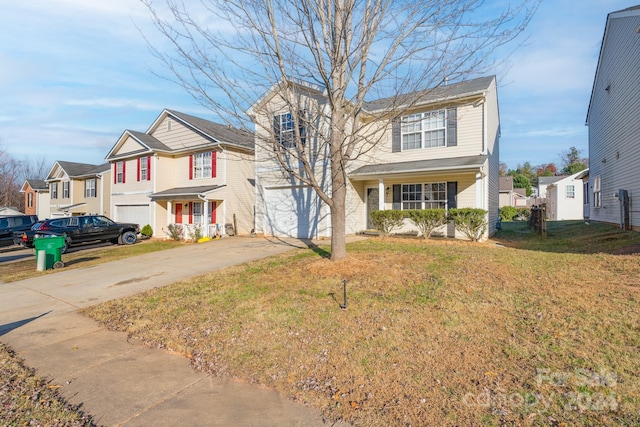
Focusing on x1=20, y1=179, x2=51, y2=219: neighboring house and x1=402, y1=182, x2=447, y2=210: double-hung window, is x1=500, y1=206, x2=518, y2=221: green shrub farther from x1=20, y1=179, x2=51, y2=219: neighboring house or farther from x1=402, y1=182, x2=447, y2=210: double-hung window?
x1=20, y1=179, x2=51, y2=219: neighboring house

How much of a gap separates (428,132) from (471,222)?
4.29 meters

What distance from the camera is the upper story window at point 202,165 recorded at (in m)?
17.9

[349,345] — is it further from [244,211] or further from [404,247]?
[244,211]

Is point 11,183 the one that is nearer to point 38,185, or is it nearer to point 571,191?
point 38,185

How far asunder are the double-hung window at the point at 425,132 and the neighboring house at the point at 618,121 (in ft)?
19.5

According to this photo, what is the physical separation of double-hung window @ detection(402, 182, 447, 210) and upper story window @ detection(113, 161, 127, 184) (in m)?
18.2

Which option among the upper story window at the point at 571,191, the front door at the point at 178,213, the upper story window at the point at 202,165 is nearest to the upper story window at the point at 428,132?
the upper story window at the point at 202,165

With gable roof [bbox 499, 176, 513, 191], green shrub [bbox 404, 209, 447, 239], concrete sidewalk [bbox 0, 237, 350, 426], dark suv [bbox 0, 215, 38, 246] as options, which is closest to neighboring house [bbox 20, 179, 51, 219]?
dark suv [bbox 0, 215, 38, 246]

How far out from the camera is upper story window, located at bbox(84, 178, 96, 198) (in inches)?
1042

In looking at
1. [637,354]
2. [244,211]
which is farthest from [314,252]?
[244,211]

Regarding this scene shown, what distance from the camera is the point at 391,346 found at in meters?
3.88

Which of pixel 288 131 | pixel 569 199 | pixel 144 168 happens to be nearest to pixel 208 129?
pixel 144 168

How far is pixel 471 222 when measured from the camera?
1110 cm

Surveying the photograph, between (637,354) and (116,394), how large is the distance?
5.37 metres
